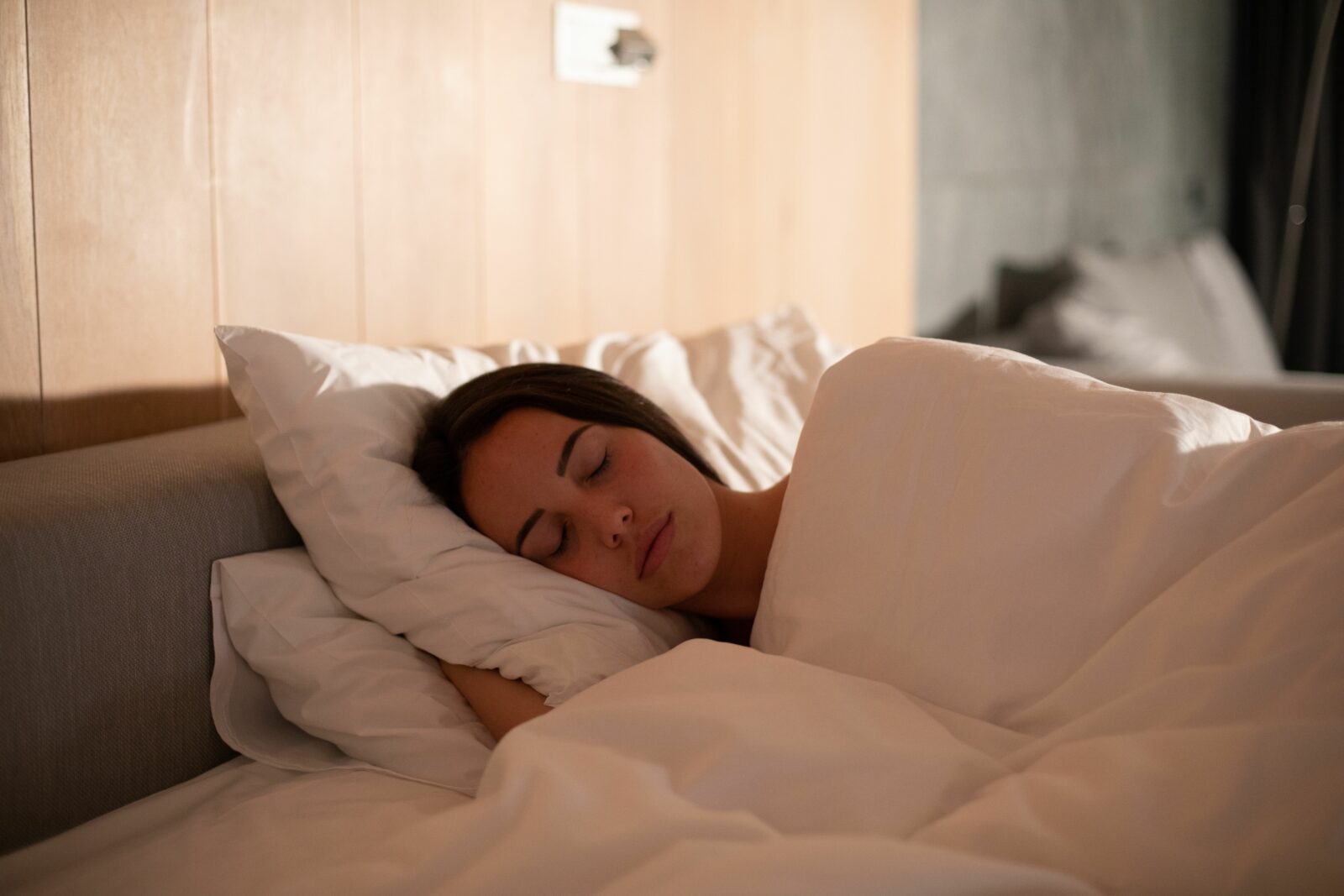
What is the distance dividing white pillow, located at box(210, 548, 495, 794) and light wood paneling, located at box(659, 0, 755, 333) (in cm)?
114

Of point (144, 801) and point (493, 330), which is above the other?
point (493, 330)

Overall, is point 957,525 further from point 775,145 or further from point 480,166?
point 775,145

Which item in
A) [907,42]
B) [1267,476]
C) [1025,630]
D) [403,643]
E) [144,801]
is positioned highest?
[907,42]

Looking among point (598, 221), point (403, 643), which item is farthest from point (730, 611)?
point (598, 221)

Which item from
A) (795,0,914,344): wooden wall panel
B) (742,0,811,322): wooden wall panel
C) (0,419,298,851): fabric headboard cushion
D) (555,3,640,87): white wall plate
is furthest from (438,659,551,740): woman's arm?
(795,0,914,344): wooden wall panel

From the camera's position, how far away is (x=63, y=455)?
1246 mm

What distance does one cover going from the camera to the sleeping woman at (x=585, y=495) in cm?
128

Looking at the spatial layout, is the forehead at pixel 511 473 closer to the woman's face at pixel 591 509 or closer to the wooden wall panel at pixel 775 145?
the woman's face at pixel 591 509

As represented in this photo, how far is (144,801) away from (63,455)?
1.26 feet

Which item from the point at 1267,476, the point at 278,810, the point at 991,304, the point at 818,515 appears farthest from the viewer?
the point at 991,304

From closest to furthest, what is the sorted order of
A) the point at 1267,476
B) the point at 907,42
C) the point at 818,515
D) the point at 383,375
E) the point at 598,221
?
1. the point at 1267,476
2. the point at 818,515
3. the point at 383,375
4. the point at 598,221
5. the point at 907,42

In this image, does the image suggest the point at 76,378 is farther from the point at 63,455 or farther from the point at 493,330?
the point at 493,330

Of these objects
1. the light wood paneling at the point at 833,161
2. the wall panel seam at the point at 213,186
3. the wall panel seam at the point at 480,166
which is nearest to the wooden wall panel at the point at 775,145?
the light wood paneling at the point at 833,161

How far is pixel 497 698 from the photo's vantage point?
3.87 ft
